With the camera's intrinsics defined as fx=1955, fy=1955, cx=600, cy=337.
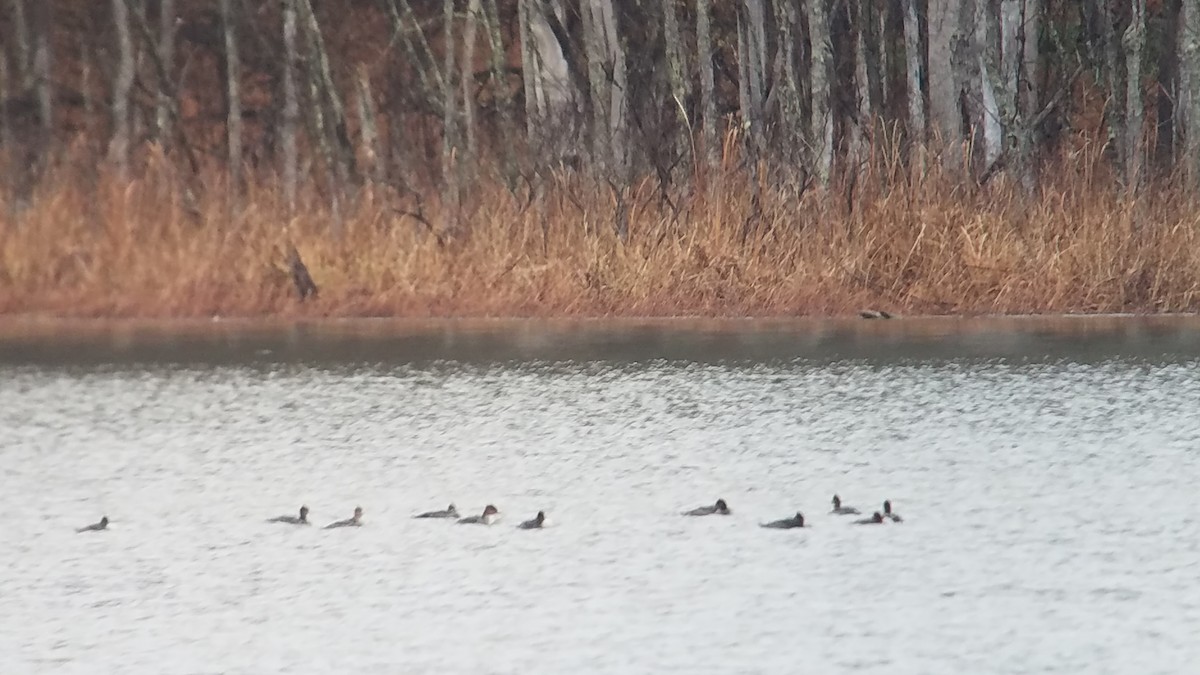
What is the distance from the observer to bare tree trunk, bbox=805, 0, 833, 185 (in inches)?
555

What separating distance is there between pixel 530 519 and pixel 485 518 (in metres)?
0.14

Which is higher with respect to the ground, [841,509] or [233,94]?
[233,94]

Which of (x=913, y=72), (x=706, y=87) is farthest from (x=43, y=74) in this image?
(x=913, y=72)

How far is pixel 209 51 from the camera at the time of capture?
2553 cm

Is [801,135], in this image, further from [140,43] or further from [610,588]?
[140,43]

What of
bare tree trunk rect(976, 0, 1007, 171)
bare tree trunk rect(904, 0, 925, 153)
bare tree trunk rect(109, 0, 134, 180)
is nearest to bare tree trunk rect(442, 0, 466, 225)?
bare tree trunk rect(109, 0, 134, 180)

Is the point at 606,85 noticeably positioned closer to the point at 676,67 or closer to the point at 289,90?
the point at 676,67

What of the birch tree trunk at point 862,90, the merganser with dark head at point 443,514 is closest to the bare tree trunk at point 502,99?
the birch tree trunk at point 862,90

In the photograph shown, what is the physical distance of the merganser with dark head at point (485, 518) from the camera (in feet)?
19.9

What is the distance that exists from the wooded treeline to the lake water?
12.6 ft

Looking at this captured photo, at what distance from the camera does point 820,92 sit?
1484 cm

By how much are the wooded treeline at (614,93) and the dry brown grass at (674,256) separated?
31 centimetres

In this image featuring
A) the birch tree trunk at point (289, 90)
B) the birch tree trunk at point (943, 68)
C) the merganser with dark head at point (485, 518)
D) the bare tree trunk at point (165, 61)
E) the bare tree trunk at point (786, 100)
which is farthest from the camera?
the bare tree trunk at point (165, 61)

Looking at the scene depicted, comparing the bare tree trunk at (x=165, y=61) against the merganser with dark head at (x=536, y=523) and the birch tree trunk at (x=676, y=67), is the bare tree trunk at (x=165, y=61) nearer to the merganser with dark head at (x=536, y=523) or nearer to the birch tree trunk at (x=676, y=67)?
the birch tree trunk at (x=676, y=67)
